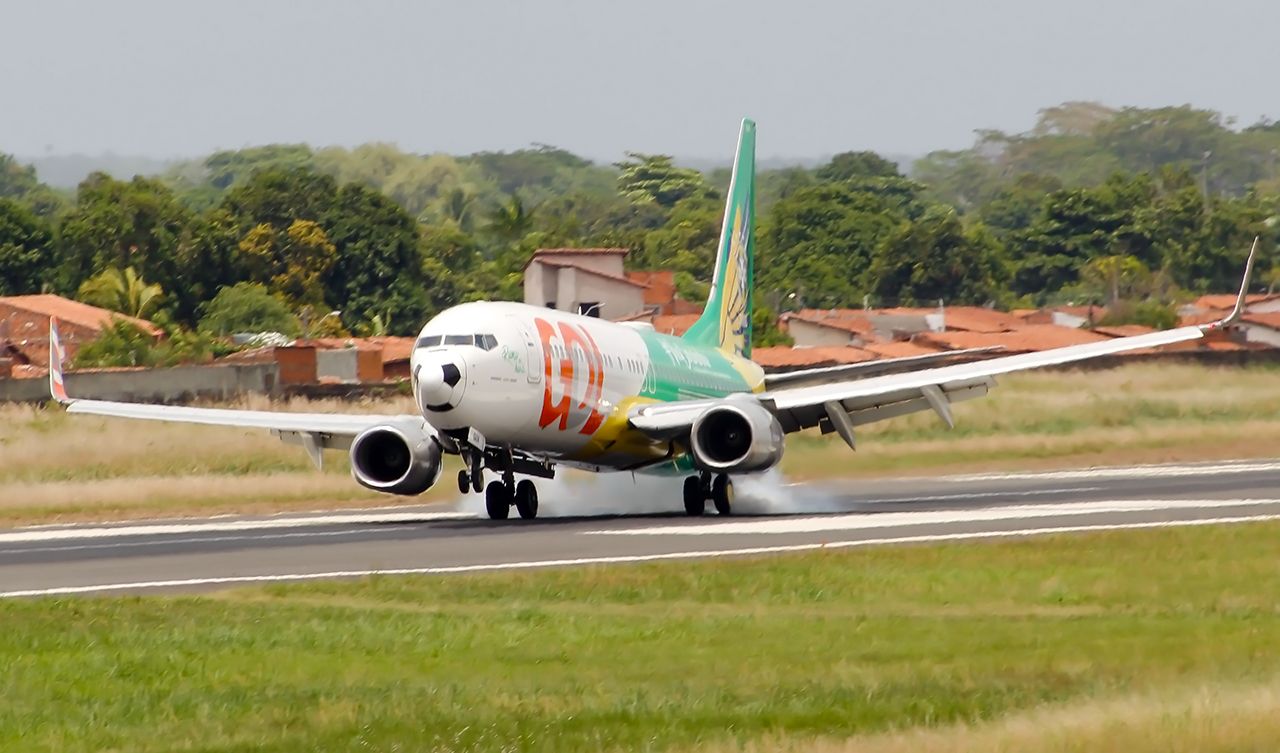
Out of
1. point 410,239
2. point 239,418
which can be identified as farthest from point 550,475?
point 410,239

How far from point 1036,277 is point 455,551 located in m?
116

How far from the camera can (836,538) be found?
2998 centimetres

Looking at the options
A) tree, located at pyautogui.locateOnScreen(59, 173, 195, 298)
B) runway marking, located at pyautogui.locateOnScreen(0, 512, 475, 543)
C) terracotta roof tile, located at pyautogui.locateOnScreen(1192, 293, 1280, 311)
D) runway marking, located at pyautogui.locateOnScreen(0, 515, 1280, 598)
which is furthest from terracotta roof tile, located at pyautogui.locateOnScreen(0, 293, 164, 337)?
runway marking, located at pyautogui.locateOnScreen(0, 515, 1280, 598)

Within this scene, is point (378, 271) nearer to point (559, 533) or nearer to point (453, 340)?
point (453, 340)

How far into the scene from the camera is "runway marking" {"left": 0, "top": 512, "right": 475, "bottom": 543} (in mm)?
35312

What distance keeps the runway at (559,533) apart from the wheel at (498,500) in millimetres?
618

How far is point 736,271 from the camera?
46938 mm

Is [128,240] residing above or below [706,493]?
above

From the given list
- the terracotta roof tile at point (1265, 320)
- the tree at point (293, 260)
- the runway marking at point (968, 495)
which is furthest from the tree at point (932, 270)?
the runway marking at point (968, 495)

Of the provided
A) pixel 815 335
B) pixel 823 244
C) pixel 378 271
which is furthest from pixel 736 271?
pixel 823 244

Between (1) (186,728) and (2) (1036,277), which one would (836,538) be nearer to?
(1) (186,728)

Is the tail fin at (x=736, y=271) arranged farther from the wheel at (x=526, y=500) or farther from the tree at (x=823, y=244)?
Result: the tree at (x=823, y=244)

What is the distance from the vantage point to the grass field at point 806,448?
45781 mm

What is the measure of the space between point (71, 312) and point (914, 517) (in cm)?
6093
